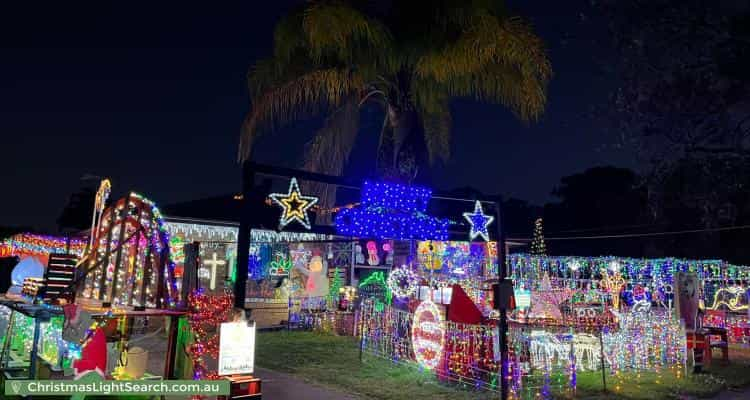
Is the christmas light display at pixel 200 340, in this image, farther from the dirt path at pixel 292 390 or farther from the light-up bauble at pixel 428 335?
the light-up bauble at pixel 428 335

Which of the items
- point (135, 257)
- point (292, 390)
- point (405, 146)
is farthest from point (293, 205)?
point (405, 146)

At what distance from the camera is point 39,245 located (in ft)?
63.1

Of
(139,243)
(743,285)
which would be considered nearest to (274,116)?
(139,243)

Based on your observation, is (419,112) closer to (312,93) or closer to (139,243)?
(312,93)

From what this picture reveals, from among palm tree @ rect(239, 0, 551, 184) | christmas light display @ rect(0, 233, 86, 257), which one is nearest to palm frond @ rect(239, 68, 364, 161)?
palm tree @ rect(239, 0, 551, 184)

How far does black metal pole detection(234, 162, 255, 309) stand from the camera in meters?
6.72

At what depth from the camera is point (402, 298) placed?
13.3 metres

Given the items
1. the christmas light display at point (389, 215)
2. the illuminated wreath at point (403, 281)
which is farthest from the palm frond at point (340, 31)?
the illuminated wreath at point (403, 281)

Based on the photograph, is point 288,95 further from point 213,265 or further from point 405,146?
point 213,265

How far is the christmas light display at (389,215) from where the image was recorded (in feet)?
30.6

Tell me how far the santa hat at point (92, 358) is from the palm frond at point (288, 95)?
6.05 m

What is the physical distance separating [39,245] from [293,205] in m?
15.7

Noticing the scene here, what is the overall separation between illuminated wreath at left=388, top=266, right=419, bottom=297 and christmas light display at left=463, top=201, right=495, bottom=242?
4206mm

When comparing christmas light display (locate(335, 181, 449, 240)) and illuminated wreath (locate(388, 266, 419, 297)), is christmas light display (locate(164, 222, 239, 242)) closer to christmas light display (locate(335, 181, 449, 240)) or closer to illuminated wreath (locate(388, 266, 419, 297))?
illuminated wreath (locate(388, 266, 419, 297))
